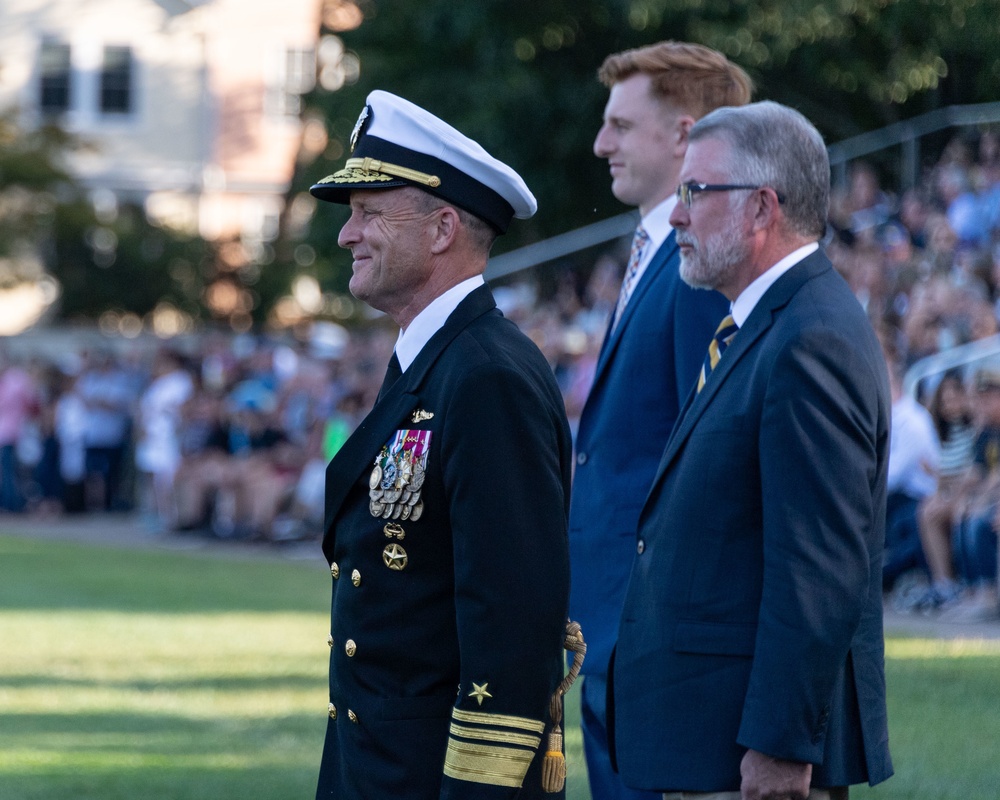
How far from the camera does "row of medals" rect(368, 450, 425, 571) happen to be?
3088 millimetres

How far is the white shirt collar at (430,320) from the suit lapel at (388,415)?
0.02 m

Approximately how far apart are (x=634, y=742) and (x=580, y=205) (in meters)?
23.7

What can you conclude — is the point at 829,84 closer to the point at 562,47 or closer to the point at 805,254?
the point at 562,47

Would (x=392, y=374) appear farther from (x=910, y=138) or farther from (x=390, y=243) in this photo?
(x=910, y=138)

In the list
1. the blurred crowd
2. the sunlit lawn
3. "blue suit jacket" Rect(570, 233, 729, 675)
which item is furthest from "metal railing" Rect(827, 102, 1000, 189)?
"blue suit jacket" Rect(570, 233, 729, 675)

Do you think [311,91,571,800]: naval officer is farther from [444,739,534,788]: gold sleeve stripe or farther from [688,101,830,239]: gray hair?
[688,101,830,239]: gray hair

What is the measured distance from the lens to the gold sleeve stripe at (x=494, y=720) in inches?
116

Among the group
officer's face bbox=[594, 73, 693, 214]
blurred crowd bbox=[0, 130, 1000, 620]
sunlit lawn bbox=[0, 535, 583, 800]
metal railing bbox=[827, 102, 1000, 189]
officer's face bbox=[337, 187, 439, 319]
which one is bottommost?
sunlit lawn bbox=[0, 535, 583, 800]

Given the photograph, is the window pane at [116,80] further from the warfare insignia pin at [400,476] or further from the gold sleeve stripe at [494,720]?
the gold sleeve stripe at [494,720]

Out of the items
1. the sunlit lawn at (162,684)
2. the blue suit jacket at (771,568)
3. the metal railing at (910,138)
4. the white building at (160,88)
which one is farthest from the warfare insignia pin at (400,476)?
the white building at (160,88)

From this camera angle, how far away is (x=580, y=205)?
88.3ft

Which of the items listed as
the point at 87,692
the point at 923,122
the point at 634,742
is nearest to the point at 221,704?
the point at 87,692

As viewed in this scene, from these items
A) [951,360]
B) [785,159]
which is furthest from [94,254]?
[785,159]

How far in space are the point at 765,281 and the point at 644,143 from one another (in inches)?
48.7
